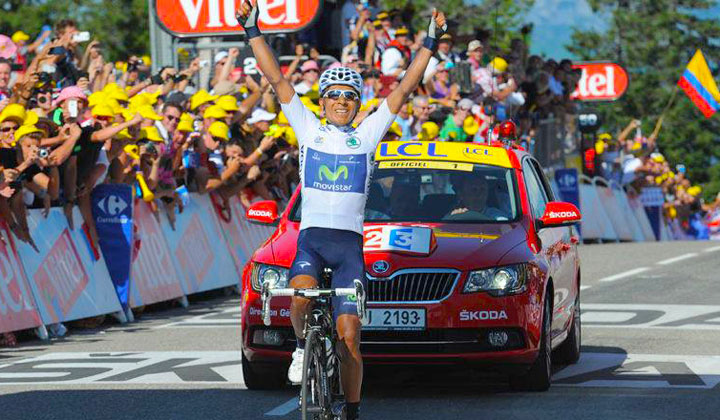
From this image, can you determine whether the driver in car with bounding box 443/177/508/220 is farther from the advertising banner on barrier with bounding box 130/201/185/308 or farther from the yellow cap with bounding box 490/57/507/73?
the yellow cap with bounding box 490/57/507/73

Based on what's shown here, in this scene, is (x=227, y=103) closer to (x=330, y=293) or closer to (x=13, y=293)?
(x=13, y=293)

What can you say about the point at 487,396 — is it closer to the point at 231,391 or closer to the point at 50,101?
the point at 231,391

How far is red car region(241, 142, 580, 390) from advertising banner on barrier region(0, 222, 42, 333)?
403 cm

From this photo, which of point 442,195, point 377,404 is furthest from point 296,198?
point 377,404

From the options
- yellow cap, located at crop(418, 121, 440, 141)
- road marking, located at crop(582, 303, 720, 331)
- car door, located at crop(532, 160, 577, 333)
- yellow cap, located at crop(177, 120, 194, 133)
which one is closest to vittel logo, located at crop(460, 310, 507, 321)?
car door, located at crop(532, 160, 577, 333)

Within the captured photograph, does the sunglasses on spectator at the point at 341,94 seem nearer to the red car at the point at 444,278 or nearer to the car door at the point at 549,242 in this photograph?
the red car at the point at 444,278

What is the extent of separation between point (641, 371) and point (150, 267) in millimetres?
7116

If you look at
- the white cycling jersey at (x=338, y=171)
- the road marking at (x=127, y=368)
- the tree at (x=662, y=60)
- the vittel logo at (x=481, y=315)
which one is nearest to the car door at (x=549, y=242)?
the vittel logo at (x=481, y=315)

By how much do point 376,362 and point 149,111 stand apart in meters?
7.14

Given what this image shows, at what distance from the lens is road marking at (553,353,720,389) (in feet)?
37.9

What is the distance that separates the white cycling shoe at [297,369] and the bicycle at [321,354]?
56 millimetres

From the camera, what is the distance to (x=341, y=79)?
9.00 m

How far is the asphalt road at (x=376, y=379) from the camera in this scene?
33.6 feet

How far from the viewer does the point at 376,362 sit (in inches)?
421
